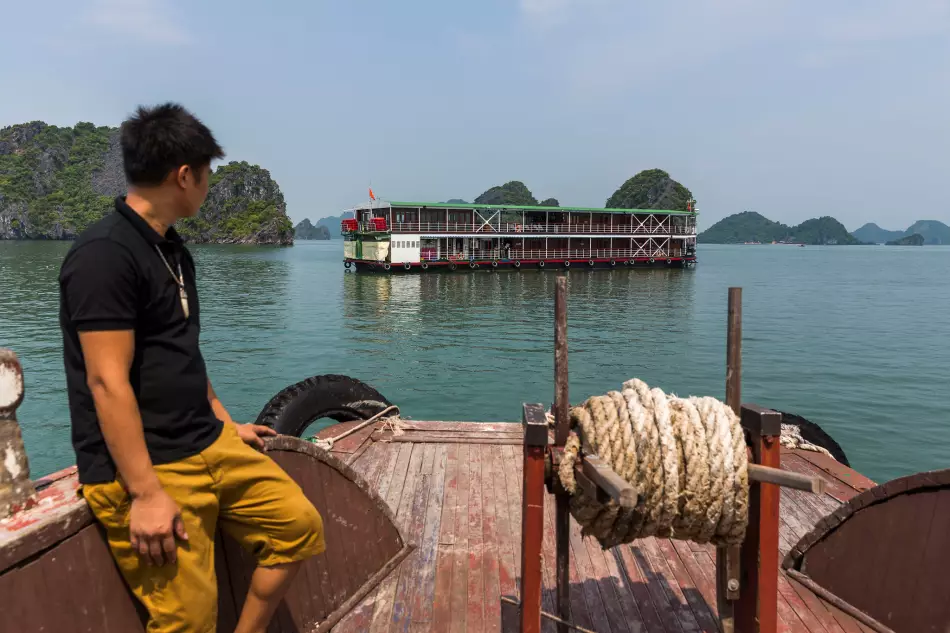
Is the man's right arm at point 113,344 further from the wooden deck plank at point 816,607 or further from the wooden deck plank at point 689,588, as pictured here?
the wooden deck plank at point 816,607

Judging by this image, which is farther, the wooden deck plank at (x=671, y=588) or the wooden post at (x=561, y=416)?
the wooden deck plank at (x=671, y=588)

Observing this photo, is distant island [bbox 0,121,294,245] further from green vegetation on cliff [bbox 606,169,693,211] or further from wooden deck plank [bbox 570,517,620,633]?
wooden deck plank [bbox 570,517,620,633]

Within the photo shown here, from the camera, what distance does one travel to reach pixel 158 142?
1.62 meters

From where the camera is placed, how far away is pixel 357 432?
5.24m

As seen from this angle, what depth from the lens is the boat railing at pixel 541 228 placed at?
40688 millimetres

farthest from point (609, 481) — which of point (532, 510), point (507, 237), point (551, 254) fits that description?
point (551, 254)

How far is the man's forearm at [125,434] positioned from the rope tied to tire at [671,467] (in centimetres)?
143

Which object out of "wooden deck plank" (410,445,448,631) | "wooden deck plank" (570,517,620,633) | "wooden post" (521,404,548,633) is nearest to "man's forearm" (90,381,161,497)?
"wooden post" (521,404,548,633)

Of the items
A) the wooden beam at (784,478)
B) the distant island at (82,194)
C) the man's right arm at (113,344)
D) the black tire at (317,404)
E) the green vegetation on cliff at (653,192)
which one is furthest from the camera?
the green vegetation on cliff at (653,192)

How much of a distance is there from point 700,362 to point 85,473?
17472 millimetres

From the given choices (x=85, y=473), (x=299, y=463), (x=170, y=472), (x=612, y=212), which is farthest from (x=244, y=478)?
(x=612, y=212)

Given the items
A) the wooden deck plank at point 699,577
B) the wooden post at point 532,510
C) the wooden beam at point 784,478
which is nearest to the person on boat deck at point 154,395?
the wooden post at point 532,510

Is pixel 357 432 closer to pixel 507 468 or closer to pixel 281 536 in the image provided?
pixel 507 468

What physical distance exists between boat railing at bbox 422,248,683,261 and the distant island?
84.1m
